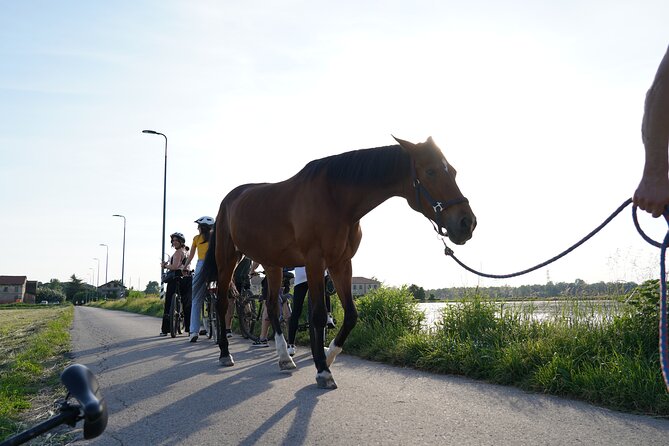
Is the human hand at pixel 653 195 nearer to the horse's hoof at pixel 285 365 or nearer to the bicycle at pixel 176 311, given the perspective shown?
the horse's hoof at pixel 285 365

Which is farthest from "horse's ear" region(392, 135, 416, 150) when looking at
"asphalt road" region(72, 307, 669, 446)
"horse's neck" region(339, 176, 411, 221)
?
"asphalt road" region(72, 307, 669, 446)

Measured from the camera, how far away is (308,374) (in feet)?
20.1

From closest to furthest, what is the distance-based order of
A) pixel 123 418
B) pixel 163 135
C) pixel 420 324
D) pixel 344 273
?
pixel 123 418 < pixel 344 273 < pixel 420 324 < pixel 163 135

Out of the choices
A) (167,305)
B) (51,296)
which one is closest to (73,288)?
(51,296)

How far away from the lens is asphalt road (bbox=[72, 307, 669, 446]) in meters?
3.62

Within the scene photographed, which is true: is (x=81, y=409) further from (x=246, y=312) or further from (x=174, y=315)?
(x=174, y=315)

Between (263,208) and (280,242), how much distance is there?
21.6 inches

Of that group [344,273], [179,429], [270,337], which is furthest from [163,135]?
[179,429]

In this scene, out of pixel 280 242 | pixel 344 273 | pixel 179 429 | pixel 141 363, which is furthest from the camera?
pixel 141 363

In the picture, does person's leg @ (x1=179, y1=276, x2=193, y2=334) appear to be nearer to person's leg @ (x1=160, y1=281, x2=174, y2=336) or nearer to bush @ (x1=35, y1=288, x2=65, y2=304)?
person's leg @ (x1=160, y1=281, x2=174, y2=336)

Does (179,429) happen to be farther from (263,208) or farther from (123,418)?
(263,208)

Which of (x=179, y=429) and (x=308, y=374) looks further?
(x=308, y=374)

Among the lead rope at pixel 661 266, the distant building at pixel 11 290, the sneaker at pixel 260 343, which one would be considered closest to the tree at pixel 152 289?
the distant building at pixel 11 290

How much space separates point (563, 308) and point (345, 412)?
361 centimetres
